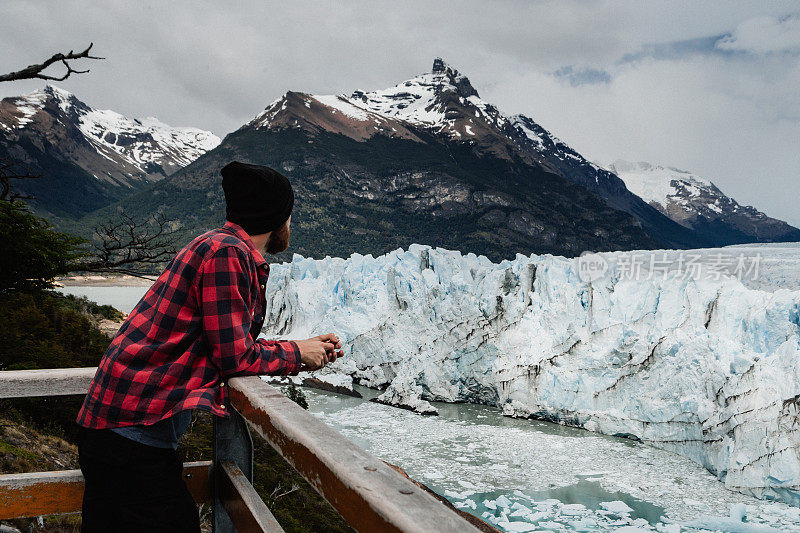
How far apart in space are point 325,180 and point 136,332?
75815mm

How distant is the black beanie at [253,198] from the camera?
1.08 m

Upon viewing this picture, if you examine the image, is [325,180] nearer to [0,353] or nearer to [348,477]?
[0,353]

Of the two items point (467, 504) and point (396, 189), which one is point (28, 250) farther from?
point (396, 189)

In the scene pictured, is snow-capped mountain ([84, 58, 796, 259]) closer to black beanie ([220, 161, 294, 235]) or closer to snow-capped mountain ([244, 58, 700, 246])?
snow-capped mountain ([244, 58, 700, 246])

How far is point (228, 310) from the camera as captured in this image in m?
0.92

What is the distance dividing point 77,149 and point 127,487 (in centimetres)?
14652

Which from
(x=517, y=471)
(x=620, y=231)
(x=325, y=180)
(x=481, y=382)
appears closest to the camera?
(x=517, y=471)

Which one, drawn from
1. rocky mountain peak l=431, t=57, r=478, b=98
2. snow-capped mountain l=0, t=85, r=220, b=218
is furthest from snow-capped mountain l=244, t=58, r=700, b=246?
snow-capped mountain l=0, t=85, r=220, b=218

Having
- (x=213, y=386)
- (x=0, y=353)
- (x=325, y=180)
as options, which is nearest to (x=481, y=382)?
(x=0, y=353)

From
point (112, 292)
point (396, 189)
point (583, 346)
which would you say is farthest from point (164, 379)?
point (396, 189)

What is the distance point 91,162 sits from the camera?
4857 inches

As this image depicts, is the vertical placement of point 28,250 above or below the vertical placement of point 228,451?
above

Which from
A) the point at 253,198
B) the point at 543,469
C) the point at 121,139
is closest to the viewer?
the point at 253,198

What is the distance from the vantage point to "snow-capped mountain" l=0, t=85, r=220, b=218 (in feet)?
298
